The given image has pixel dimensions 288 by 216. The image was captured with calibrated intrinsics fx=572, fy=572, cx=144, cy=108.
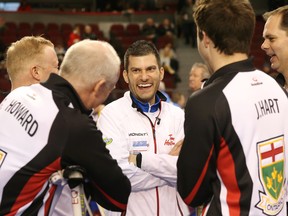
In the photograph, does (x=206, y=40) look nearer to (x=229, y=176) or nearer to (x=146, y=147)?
(x=229, y=176)

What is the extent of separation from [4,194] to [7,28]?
638 inches

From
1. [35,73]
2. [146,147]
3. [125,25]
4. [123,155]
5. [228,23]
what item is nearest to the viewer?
[228,23]

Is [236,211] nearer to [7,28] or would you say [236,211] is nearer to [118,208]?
[118,208]

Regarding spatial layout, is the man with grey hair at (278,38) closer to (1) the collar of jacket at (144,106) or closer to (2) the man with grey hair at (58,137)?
(1) the collar of jacket at (144,106)

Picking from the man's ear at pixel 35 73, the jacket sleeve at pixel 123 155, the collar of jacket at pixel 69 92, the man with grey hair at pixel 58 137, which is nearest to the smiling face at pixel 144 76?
the jacket sleeve at pixel 123 155

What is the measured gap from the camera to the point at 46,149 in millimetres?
2568

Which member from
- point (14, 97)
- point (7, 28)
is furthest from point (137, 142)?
point (7, 28)

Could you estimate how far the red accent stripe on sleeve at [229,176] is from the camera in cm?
254

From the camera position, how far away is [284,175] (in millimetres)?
2705

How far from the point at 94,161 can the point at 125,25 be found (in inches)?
719

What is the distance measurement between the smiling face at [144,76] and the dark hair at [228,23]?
1266mm

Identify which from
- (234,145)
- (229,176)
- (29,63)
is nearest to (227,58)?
(234,145)

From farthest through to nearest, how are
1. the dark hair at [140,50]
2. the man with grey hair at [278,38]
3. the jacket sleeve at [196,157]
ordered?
the dark hair at [140,50] < the man with grey hair at [278,38] < the jacket sleeve at [196,157]

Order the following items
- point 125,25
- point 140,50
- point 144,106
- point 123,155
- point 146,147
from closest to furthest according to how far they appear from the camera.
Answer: point 123,155 → point 146,147 → point 144,106 → point 140,50 → point 125,25
